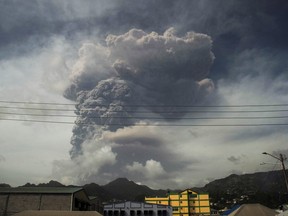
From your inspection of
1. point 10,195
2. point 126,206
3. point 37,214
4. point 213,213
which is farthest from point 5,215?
point 213,213

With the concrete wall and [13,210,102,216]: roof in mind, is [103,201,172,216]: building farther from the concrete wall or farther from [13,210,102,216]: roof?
[13,210,102,216]: roof

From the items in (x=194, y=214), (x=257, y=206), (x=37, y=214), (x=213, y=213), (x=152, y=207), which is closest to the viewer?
(x=257, y=206)

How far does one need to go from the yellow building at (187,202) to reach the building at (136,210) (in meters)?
27.1

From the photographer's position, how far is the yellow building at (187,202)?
440ft

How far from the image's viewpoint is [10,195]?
70.3 m

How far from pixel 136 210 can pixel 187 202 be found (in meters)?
35.3

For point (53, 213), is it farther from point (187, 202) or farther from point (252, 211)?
point (187, 202)

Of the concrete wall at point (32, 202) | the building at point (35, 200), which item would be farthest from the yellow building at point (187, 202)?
the concrete wall at point (32, 202)

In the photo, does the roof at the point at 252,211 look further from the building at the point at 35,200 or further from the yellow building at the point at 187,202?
the yellow building at the point at 187,202

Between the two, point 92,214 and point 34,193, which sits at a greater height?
point 34,193

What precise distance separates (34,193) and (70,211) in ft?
35.7

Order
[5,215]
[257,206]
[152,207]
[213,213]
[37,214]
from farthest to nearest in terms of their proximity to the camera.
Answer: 1. [213,213]
2. [152,207]
3. [5,215]
4. [37,214]
5. [257,206]

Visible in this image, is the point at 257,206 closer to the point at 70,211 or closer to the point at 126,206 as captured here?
the point at 70,211

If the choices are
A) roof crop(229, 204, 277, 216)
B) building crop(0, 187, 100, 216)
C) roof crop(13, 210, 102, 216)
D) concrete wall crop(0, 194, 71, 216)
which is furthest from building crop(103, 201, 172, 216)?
roof crop(229, 204, 277, 216)
